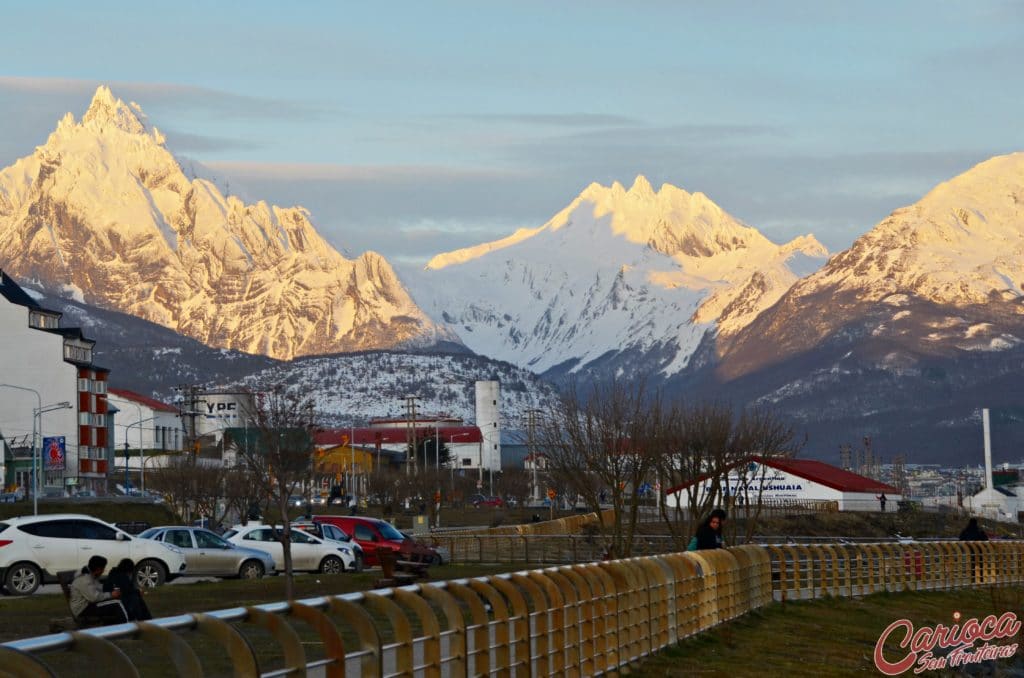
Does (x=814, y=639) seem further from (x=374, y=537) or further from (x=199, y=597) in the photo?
(x=374, y=537)

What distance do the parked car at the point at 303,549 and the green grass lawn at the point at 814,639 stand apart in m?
12.8

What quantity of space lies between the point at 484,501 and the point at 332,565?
382 feet

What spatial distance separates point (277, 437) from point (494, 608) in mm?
39936

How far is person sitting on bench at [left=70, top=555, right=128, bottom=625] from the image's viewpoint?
2247 centimetres

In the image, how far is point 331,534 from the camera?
50.2 meters

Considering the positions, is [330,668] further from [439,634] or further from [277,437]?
[277,437]

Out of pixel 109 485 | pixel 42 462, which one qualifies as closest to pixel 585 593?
A: pixel 42 462

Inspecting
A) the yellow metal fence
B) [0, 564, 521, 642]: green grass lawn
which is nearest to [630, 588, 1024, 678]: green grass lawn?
the yellow metal fence

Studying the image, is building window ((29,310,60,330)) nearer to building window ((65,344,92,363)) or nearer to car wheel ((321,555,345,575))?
building window ((65,344,92,363))

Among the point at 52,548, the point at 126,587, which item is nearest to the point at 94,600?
the point at 126,587

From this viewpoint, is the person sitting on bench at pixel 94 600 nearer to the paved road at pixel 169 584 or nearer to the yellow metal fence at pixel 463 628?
the yellow metal fence at pixel 463 628

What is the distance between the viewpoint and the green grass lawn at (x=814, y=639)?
2733cm

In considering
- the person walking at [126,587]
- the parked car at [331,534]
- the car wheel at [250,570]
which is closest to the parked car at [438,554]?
the parked car at [331,534]

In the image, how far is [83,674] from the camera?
1090 centimetres
